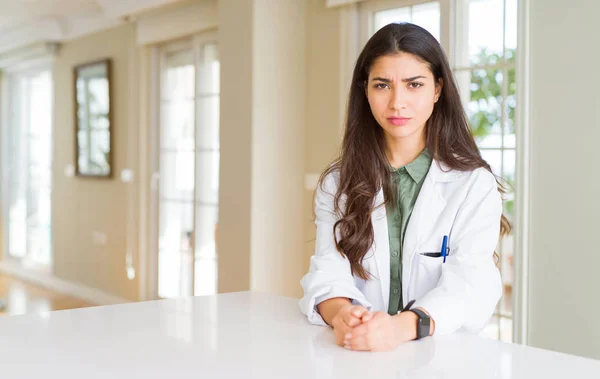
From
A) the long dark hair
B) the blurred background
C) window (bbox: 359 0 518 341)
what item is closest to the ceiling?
the blurred background

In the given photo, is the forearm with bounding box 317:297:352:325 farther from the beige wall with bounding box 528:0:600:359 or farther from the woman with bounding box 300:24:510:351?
the beige wall with bounding box 528:0:600:359

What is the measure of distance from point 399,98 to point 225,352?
2.14 ft

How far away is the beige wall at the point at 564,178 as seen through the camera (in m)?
2.68

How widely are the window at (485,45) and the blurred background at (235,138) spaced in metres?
0.01

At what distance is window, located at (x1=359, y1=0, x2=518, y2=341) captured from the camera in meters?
3.05

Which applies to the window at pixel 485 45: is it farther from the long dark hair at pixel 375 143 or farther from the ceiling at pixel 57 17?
the ceiling at pixel 57 17

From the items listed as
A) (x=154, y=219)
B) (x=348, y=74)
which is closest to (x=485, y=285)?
(x=348, y=74)

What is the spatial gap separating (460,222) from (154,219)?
4.24m

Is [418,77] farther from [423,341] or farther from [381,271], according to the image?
[423,341]

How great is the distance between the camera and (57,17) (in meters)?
6.27

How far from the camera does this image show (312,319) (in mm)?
1352

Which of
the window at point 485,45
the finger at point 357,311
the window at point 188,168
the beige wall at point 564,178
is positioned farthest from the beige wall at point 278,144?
the finger at point 357,311

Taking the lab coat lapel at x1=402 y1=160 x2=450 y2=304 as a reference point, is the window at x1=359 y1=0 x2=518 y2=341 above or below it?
above

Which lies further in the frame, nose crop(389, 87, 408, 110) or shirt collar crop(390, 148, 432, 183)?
shirt collar crop(390, 148, 432, 183)
